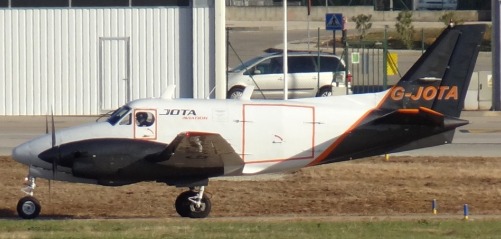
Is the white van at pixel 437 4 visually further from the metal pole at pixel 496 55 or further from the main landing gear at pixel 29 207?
the main landing gear at pixel 29 207

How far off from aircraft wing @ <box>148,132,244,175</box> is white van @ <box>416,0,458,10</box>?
190ft

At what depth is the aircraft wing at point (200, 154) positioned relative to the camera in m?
15.2

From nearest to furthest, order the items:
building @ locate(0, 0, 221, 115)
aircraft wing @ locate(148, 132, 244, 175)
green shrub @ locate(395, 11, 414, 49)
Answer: aircraft wing @ locate(148, 132, 244, 175)
building @ locate(0, 0, 221, 115)
green shrub @ locate(395, 11, 414, 49)

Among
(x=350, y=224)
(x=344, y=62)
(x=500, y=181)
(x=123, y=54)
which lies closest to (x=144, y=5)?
(x=123, y=54)

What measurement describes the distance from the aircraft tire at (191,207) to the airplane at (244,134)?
0.01m

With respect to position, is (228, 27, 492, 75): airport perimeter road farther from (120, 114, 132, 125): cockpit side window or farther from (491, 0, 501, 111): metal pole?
(120, 114, 132, 125): cockpit side window

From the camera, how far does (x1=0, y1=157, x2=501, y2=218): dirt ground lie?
18094 millimetres

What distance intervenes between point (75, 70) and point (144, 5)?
268 centimetres

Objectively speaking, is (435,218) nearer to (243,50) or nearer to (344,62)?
(344,62)

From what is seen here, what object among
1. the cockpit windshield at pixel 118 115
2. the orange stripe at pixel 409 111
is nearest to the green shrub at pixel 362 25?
the orange stripe at pixel 409 111

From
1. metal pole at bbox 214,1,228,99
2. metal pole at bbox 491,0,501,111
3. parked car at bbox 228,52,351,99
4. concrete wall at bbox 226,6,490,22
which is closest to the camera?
metal pole at bbox 214,1,228,99

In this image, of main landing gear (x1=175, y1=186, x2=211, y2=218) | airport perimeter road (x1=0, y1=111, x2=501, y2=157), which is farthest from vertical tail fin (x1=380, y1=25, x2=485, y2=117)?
airport perimeter road (x1=0, y1=111, x2=501, y2=157)

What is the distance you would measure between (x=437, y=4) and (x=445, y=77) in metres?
57.6

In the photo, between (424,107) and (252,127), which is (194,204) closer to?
(252,127)
